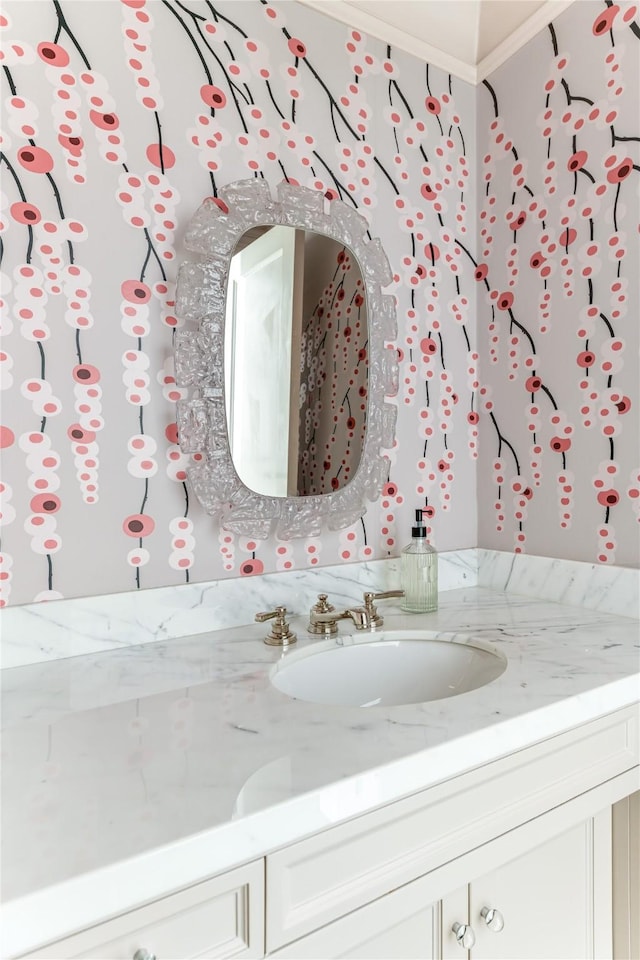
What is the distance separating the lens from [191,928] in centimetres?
54

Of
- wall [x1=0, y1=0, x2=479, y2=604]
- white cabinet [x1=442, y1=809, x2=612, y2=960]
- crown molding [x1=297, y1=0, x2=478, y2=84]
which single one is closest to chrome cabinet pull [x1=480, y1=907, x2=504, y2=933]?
white cabinet [x1=442, y1=809, x2=612, y2=960]

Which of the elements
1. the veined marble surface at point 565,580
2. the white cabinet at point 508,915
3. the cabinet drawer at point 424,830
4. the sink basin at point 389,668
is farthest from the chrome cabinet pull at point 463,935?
the veined marble surface at point 565,580

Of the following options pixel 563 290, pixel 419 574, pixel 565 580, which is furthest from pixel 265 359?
pixel 565 580

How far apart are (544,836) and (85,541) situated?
850mm

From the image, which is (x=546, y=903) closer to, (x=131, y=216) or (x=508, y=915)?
(x=508, y=915)

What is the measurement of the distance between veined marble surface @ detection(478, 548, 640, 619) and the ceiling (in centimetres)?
128

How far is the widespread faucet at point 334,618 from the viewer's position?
3.77 feet

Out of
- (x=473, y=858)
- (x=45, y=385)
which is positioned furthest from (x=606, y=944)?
(x=45, y=385)

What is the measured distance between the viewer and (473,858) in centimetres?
73

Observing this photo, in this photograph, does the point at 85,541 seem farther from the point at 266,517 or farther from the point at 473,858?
the point at 473,858

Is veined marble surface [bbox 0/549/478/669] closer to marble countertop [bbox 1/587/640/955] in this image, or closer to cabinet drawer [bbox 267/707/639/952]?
marble countertop [bbox 1/587/640/955]

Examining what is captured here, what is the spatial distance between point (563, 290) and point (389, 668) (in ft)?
3.10

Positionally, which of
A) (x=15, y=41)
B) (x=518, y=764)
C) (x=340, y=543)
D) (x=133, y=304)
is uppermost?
(x=15, y=41)

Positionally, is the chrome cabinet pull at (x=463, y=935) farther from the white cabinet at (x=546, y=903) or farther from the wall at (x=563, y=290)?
the wall at (x=563, y=290)
